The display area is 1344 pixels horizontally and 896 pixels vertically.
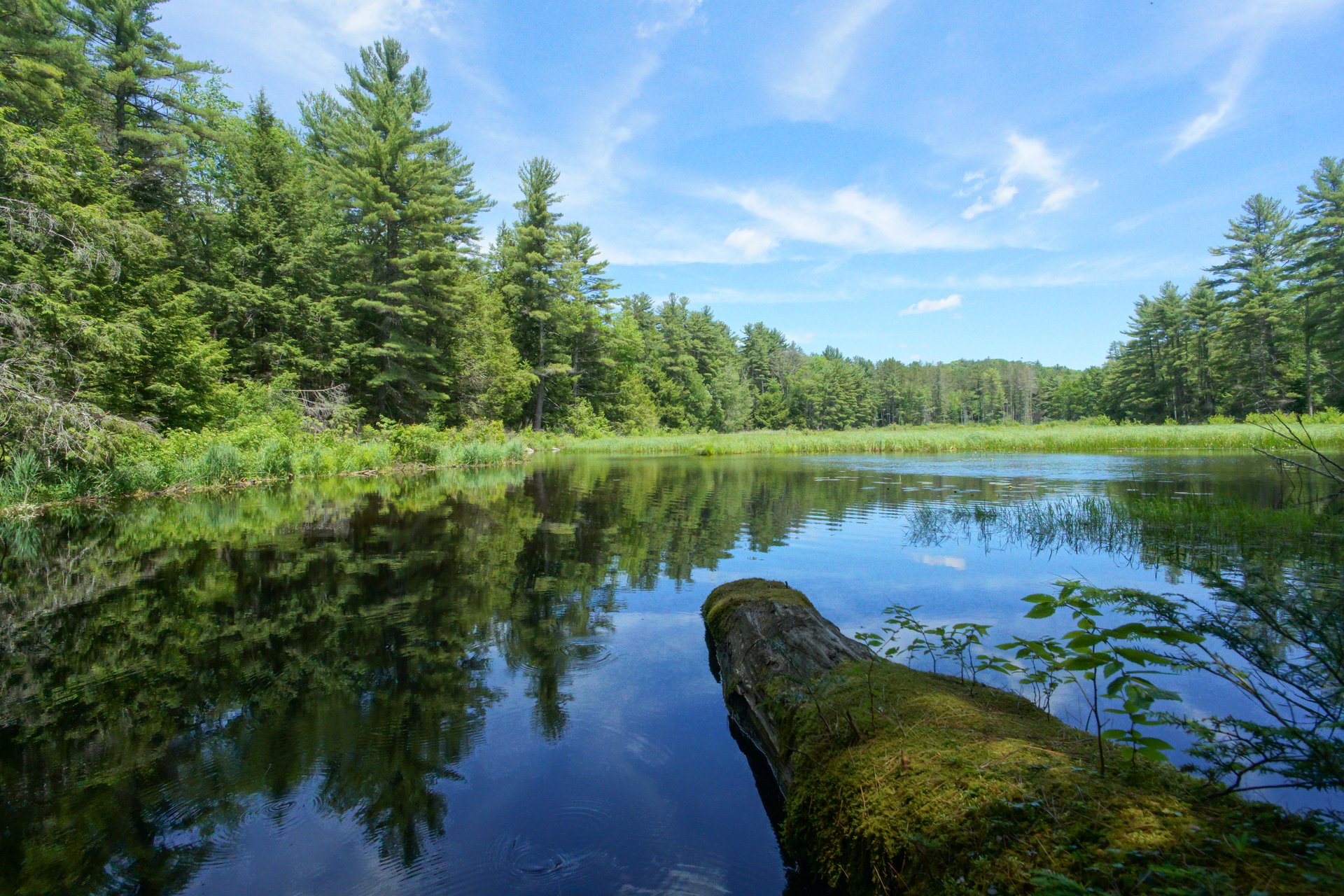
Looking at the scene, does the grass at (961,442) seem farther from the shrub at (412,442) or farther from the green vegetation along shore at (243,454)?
the shrub at (412,442)

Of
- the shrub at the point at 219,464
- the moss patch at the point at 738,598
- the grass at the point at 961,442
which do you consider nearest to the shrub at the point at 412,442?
the shrub at the point at 219,464

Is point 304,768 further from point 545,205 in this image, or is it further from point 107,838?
point 545,205

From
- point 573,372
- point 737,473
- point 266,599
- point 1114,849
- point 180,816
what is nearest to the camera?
point 1114,849

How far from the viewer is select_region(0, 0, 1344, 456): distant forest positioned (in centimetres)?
1291

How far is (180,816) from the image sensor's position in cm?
265

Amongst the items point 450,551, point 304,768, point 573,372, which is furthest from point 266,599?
point 573,372

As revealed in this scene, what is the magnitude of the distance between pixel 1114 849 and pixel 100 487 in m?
17.2

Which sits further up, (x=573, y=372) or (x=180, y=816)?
(x=573, y=372)

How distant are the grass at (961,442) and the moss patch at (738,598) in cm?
2880

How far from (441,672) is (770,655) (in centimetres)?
236

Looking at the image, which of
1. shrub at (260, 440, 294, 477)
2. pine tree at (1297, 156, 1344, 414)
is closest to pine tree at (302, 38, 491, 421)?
shrub at (260, 440, 294, 477)

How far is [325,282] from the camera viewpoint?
26.0 meters

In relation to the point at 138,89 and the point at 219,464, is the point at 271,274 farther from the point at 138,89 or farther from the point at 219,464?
the point at 219,464

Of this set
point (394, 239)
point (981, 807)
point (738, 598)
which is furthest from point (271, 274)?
point (981, 807)
